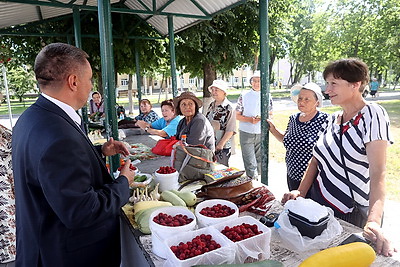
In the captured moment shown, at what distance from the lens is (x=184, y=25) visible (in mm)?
6578

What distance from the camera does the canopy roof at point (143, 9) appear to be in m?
4.91

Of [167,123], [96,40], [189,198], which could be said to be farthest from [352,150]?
[96,40]

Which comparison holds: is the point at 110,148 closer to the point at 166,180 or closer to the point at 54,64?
the point at 166,180

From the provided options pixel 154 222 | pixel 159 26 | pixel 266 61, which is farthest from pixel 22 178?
pixel 159 26

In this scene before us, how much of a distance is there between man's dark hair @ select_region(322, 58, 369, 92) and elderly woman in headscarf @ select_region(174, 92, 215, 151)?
170 centimetres

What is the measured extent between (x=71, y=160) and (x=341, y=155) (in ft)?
5.43

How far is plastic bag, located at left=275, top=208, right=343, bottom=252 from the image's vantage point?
5.03 ft

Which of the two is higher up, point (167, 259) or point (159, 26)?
point (159, 26)

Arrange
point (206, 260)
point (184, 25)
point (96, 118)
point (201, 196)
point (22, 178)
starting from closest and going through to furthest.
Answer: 1. point (206, 260)
2. point (22, 178)
3. point (201, 196)
4. point (184, 25)
5. point (96, 118)

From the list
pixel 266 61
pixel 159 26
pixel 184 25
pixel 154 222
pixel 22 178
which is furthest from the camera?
pixel 159 26

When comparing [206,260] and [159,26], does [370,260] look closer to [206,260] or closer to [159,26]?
[206,260]

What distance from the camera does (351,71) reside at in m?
1.94

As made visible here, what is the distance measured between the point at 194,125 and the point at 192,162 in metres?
0.88

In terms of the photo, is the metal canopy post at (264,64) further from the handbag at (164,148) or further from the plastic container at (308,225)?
the plastic container at (308,225)
